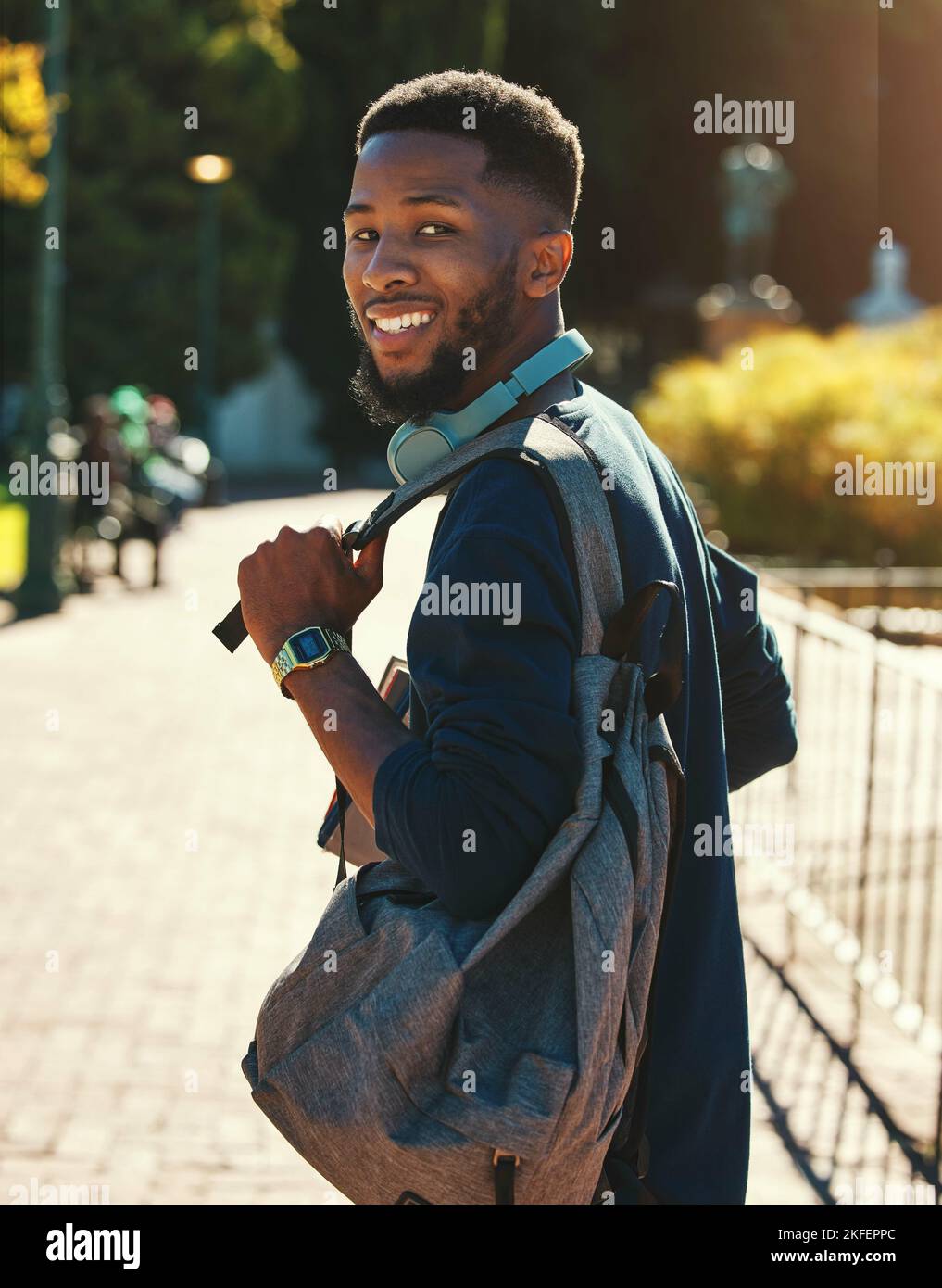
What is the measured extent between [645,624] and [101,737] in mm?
8053

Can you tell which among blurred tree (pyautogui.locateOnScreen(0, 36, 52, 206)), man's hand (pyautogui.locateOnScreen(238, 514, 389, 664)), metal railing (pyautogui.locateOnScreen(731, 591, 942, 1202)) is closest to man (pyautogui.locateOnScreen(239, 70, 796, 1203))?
man's hand (pyautogui.locateOnScreen(238, 514, 389, 664))

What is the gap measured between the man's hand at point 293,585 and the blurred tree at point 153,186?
3261cm

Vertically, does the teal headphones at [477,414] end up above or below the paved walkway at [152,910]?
above

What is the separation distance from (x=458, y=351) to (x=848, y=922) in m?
4.49

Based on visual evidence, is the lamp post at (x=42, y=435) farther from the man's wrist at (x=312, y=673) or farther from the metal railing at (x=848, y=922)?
the man's wrist at (x=312, y=673)

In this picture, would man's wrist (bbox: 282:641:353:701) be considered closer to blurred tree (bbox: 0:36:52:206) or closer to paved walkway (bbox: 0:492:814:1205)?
paved walkway (bbox: 0:492:814:1205)

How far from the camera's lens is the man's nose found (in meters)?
1.97

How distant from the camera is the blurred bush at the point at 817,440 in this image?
1373 cm

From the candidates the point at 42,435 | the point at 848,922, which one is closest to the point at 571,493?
the point at 848,922

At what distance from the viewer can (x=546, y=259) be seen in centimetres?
199

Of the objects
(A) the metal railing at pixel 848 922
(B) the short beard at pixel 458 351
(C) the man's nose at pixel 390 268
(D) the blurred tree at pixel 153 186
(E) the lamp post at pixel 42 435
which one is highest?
(D) the blurred tree at pixel 153 186

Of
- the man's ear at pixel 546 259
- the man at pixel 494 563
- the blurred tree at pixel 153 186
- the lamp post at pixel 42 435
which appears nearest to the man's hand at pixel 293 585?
the man at pixel 494 563

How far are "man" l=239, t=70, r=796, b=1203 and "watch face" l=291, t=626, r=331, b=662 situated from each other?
2cm
